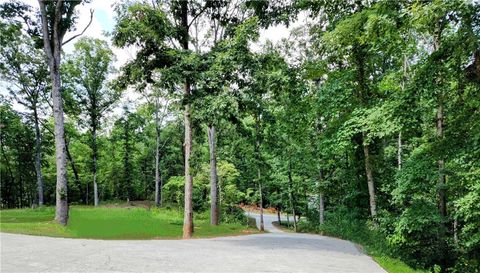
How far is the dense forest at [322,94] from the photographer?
7.40 metres

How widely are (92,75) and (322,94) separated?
27.4 meters

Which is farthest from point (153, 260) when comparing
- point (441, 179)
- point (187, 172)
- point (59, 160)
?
point (59, 160)

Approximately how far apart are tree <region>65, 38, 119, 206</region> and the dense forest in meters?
0.20

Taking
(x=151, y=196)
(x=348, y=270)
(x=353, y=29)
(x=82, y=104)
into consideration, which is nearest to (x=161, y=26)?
(x=353, y=29)

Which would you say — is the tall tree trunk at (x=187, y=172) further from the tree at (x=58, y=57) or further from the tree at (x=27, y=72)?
the tree at (x=27, y=72)

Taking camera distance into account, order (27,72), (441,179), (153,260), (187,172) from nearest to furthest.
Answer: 1. (153,260)
2. (441,179)
3. (187,172)
4. (27,72)

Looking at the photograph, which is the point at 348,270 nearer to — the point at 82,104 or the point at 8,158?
the point at 82,104

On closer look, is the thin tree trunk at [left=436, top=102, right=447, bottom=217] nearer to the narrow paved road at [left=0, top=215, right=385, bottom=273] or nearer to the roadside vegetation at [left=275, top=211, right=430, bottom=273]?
the roadside vegetation at [left=275, top=211, right=430, bottom=273]

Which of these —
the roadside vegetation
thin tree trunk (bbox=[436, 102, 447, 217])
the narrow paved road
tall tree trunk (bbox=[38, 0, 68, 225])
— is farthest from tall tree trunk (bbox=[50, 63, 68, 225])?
thin tree trunk (bbox=[436, 102, 447, 217])

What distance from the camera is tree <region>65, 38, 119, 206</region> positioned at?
31516 mm

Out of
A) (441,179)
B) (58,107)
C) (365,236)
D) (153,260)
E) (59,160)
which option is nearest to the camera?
(153,260)

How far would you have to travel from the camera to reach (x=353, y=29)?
7145 millimetres

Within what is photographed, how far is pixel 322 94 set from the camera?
11.7 meters

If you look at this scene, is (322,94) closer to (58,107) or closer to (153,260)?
(153,260)
